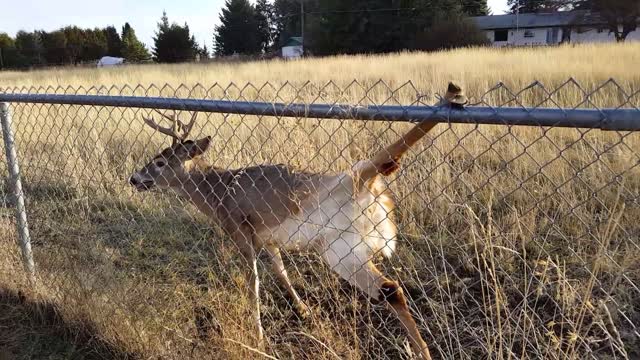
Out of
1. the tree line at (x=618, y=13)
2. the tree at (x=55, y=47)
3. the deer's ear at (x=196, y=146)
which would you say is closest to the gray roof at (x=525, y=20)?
the tree line at (x=618, y=13)

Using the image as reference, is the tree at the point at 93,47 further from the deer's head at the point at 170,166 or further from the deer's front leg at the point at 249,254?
the deer's front leg at the point at 249,254

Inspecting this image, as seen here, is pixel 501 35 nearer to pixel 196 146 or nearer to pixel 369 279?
pixel 196 146

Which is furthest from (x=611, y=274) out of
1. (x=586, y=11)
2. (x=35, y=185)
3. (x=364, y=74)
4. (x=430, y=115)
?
(x=586, y=11)

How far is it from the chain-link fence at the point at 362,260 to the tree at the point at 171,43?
5657 cm

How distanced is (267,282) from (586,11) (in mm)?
46564

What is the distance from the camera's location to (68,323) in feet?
11.1

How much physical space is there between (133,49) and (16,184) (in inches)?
2353

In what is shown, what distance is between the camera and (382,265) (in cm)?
395

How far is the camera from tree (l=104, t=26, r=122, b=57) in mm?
62031

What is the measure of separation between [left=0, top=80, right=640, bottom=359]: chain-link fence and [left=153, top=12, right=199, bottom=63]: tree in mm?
56568

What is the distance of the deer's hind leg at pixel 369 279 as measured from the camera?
285cm

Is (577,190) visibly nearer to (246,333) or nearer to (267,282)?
(267,282)

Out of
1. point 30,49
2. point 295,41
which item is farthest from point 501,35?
point 30,49

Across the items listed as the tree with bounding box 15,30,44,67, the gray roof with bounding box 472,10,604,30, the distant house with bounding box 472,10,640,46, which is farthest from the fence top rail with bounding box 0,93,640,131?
the tree with bounding box 15,30,44,67
